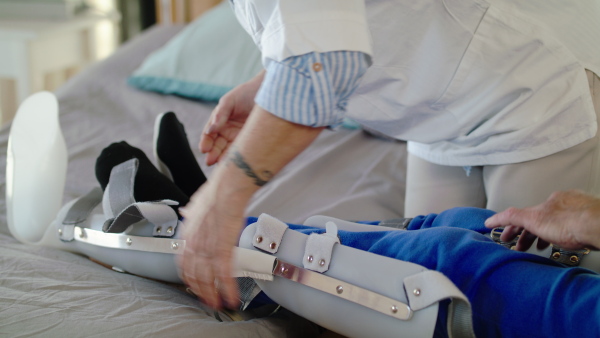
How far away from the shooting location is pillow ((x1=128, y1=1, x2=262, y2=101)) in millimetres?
1525

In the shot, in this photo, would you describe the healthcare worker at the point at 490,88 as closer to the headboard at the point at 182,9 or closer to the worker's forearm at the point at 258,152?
the worker's forearm at the point at 258,152

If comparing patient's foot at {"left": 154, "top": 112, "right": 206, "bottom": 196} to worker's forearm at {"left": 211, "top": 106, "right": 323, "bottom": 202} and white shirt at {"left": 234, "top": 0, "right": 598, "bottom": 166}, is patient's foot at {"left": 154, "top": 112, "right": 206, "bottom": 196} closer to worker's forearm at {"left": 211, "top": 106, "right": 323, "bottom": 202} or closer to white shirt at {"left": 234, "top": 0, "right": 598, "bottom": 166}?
white shirt at {"left": 234, "top": 0, "right": 598, "bottom": 166}

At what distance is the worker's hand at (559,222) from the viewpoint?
2.07 ft

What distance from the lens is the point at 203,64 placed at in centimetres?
158

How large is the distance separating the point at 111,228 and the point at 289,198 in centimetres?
38

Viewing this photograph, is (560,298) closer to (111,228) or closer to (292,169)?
(111,228)

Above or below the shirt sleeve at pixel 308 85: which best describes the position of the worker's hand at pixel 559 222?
below

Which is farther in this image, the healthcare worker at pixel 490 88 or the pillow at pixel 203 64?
the pillow at pixel 203 64

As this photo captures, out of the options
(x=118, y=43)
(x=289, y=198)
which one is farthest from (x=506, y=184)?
(x=118, y=43)

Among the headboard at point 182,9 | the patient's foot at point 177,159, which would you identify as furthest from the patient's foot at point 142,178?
the headboard at point 182,9

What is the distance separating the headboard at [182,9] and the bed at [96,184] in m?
0.27

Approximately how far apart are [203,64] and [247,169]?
1036mm

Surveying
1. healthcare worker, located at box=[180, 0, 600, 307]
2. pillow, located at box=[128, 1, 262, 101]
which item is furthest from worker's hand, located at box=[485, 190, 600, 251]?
pillow, located at box=[128, 1, 262, 101]

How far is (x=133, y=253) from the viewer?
2.58 feet
